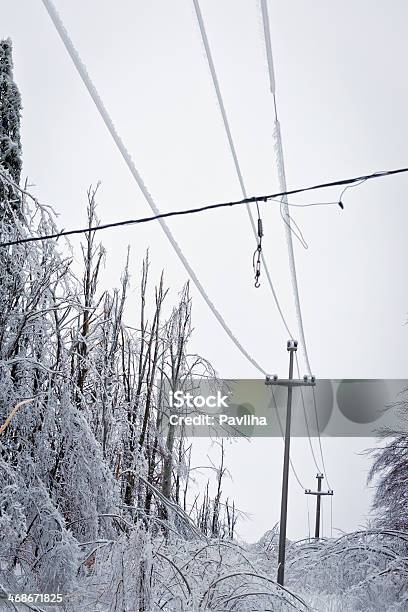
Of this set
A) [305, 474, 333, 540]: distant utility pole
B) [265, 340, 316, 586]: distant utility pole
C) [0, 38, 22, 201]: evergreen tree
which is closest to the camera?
[0, 38, 22, 201]: evergreen tree

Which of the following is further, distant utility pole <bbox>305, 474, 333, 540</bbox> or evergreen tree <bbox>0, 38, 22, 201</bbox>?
distant utility pole <bbox>305, 474, 333, 540</bbox>

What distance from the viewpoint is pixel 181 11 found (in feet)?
25.2

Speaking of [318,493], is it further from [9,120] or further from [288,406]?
[9,120]

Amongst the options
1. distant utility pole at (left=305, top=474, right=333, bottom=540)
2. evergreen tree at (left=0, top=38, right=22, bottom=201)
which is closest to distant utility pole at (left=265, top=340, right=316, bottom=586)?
evergreen tree at (left=0, top=38, right=22, bottom=201)

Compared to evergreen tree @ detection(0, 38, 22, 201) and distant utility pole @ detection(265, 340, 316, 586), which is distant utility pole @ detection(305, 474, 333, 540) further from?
evergreen tree @ detection(0, 38, 22, 201)

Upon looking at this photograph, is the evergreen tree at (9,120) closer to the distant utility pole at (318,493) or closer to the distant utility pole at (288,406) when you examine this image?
the distant utility pole at (288,406)

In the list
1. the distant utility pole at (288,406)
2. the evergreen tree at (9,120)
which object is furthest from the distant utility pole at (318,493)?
the evergreen tree at (9,120)

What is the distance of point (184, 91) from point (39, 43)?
8.74ft

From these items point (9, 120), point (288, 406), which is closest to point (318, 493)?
point (288, 406)

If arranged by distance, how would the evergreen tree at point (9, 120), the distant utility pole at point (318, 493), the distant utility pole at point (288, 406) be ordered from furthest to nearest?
the distant utility pole at point (318, 493) < the distant utility pole at point (288, 406) < the evergreen tree at point (9, 120)

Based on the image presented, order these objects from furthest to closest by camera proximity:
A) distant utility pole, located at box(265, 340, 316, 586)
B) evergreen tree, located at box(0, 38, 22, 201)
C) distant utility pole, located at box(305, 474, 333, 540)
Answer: distant utility pole, located at box(305, 474, 333, 540)
distant utility pole, located at box(265, 340, 316, 586)
evergreen tree, located at box(0, 38, 22, 201)

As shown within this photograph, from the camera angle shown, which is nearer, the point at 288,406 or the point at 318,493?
the point at 288,406

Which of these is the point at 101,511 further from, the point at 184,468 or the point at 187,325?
the point at 187,325

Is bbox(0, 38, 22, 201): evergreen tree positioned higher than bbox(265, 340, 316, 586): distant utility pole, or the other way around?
bbox(0, 38, 22, 201): evergreen tree
